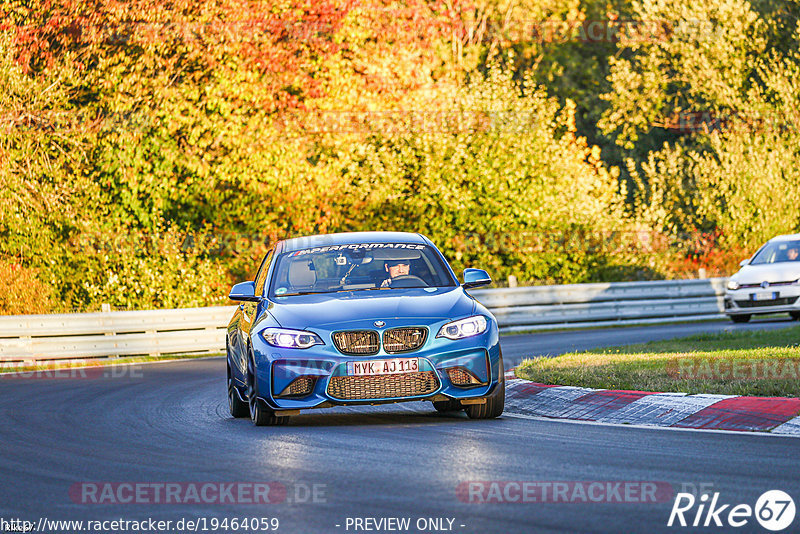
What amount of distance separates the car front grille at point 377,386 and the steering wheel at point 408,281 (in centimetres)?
139

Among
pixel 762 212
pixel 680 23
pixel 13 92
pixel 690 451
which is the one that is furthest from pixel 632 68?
pixel 690 451

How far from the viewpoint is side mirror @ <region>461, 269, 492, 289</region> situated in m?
11.5

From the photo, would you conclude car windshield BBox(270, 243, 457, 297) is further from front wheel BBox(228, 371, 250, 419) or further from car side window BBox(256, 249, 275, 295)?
front wheel BBox(228, 371, 250, 419)

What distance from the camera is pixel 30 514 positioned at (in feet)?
22.6

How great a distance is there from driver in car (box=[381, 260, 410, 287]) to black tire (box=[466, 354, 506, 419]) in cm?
138

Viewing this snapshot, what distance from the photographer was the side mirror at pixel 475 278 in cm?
1148

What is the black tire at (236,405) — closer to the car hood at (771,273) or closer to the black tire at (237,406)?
the black tire at (237,406)

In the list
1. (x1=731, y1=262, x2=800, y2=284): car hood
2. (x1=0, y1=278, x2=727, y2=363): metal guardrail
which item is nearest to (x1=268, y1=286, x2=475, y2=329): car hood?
(x1=0, y1=278, x2=727, y2=363): metal guardrail

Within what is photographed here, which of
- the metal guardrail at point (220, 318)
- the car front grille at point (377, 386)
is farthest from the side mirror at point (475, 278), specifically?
the metal guardrail at point (220, 318)

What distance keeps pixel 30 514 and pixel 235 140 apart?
21.6m

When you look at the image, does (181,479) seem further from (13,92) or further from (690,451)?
(13,92)

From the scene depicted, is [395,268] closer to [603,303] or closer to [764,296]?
[764,296]

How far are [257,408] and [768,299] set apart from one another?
1639 centimetres

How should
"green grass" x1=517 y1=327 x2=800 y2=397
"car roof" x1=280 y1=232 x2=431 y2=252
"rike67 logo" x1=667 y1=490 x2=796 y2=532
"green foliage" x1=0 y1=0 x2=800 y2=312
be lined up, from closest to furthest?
"rike67 logo" x1=667 y1=490 x2=796 y2=532 → "green grass" x1=517 y1=327 x2=800 y2=397 → "car roof" x1=280 y1=232 x2=431 y2=252 → "green foliage" x1=0 y1=0 x2=800 y2=312
